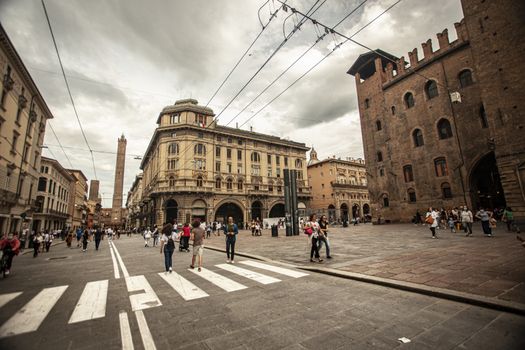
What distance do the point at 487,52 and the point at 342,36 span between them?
809 inches

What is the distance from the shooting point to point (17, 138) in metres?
20.3

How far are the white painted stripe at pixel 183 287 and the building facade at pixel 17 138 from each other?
2008cm

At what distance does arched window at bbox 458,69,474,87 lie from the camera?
23.1m

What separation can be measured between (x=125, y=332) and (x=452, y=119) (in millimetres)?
30725

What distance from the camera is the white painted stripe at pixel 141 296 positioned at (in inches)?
175

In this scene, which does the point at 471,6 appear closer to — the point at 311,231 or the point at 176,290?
the point at 311,231

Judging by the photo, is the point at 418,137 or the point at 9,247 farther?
the point at 418,137

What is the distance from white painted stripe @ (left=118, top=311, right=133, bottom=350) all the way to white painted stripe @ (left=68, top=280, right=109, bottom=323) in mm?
390

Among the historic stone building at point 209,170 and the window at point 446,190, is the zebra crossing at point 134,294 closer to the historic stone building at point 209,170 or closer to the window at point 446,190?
the window at point 446,190

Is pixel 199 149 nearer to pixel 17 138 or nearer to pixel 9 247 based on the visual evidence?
pixel 17 138

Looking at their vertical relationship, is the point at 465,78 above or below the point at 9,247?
above

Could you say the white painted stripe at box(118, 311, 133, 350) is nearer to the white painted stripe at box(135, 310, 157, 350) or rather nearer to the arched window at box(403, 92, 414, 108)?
the white painted stripe at box(135, 310, 157, 350)

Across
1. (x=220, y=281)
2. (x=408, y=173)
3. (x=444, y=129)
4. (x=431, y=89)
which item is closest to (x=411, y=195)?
(x=408, y=173)

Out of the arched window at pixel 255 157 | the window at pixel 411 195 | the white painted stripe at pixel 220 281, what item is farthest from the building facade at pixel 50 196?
the window at pixel 411 195
